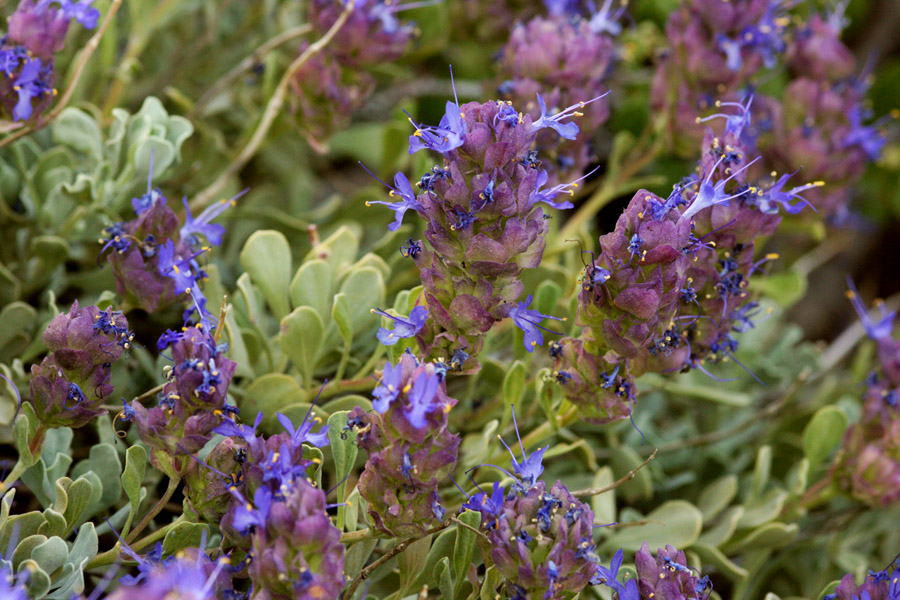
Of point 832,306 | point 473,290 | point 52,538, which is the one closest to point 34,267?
point 52,538

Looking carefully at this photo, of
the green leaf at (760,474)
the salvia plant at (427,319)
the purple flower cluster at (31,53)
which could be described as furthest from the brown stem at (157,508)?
the green leaf at (760,474)

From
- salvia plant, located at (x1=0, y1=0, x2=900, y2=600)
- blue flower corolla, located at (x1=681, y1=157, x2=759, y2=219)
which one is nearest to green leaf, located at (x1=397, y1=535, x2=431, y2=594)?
salvia plant, located at (x1=0, y1=0, x2=900, y2=600)

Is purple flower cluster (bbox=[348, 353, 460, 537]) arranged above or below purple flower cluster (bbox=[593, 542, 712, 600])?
above

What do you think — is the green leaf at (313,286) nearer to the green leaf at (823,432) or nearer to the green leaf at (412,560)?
the green leaf at (412,560)

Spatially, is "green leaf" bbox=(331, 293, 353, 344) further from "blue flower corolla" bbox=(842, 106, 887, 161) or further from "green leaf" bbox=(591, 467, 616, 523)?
"blue flower corolla" bbox=(842, 106, 887, 161)

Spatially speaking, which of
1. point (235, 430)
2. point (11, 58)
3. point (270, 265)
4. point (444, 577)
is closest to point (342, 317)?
point (270, 265)
